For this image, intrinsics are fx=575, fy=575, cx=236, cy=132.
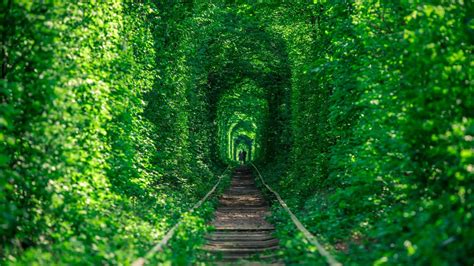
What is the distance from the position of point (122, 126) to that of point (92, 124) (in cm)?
351

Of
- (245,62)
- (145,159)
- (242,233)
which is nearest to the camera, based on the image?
(242,233)

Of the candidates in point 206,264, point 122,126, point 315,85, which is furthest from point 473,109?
point 315,85

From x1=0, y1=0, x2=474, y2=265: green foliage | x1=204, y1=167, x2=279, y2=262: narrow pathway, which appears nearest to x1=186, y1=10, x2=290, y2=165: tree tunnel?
x1=204, y1=167, x2=279, y2=262: narrow pathway

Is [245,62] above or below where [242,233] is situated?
above

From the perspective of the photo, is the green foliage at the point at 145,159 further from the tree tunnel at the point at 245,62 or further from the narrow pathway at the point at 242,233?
the tree tunnel at the point at 245,62

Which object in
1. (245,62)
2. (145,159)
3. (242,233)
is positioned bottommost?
(242,233)

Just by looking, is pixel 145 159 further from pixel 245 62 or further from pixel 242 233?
pixel 245 62

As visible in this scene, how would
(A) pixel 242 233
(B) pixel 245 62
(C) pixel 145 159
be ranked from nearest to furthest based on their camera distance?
1. (A) pixel 242 233
2. (C) pixel 145 159
3. (B) pixel 245 62

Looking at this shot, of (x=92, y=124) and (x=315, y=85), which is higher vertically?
(x=315, y=85)

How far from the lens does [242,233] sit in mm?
12641

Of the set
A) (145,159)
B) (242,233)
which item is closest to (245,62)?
(145,159)

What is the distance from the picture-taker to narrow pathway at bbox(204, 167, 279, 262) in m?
9.96

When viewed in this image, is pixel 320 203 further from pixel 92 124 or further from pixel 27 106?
pixel 27 106

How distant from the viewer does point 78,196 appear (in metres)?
8.14
